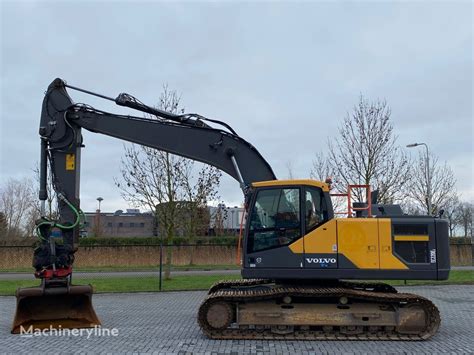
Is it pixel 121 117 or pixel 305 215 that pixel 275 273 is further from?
pixel 121 117

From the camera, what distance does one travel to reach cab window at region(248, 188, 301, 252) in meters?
8.38

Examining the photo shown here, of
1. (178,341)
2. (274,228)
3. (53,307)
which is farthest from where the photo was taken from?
(53,307)

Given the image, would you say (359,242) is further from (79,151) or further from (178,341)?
(79,151)

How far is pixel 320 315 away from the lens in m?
8.28

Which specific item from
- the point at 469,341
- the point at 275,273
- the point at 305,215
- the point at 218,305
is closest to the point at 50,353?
the point at 218,305

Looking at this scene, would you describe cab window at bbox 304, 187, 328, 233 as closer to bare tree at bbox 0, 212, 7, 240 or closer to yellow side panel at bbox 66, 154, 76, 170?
yellow side panel at bbox 66, 154, 76, 170

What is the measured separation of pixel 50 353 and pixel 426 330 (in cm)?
620

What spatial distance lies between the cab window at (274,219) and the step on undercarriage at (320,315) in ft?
2.98

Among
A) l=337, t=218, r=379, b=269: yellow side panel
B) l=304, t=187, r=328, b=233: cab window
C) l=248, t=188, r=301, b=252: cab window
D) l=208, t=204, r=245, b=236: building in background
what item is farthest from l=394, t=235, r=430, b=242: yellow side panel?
l=208, t=204, r=245, b=236: building in background

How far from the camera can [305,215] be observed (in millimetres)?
8391

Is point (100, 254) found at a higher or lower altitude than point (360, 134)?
lower

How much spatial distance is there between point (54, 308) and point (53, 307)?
0.03 meters

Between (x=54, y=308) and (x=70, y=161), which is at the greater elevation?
(x=70, y=161)

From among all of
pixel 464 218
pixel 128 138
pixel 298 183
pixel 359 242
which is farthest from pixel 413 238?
pixel 464 218
